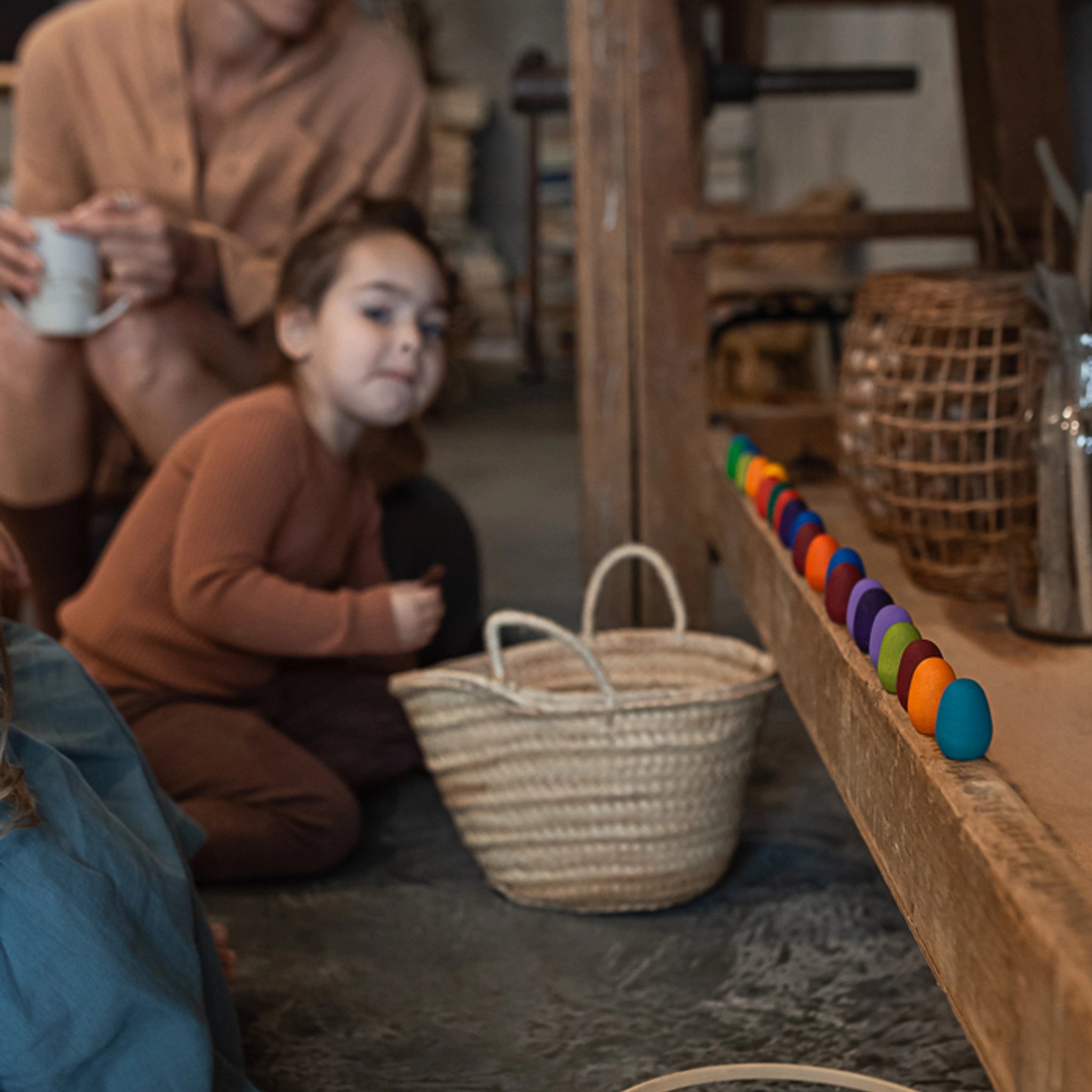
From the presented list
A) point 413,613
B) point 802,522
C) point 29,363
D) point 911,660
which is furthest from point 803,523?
point 29,363

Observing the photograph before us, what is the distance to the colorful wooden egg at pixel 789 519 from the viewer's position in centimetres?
113

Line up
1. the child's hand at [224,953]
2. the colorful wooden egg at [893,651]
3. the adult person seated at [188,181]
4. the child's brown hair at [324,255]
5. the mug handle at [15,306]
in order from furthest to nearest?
the adult person seated at [188,181] < the mug handle at [15,306] < the child's brown hair at [324,255] < the child's hand at [224,953] < the colorful wooden egg at [893,651]

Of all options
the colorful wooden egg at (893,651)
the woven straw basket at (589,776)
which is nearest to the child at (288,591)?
the woven straw basket at (589,776)

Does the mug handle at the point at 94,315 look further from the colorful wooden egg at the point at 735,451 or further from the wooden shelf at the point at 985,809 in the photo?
the wooden shelf at the point at 985,809

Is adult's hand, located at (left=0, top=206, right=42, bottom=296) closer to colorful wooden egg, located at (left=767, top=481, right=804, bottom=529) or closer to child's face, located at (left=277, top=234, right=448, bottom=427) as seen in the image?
child's face, located at (left=277, top=234, right=448, bottom=427)

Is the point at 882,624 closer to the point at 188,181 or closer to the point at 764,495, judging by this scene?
the point at 764,495

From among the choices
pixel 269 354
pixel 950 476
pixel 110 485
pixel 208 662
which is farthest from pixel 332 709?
pixel 950 476

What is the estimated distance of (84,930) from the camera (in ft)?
2.58

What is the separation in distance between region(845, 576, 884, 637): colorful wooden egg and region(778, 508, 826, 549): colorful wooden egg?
7.2 inches

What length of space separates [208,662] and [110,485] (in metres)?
0.62

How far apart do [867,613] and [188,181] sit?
4.30ft

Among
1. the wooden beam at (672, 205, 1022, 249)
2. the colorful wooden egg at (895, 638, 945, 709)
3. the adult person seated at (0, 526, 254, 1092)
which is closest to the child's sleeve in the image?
the adult person seated at (0, 526, 254, 1092)

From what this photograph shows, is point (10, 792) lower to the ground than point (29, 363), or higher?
lower

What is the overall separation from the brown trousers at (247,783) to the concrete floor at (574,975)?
3 cm
